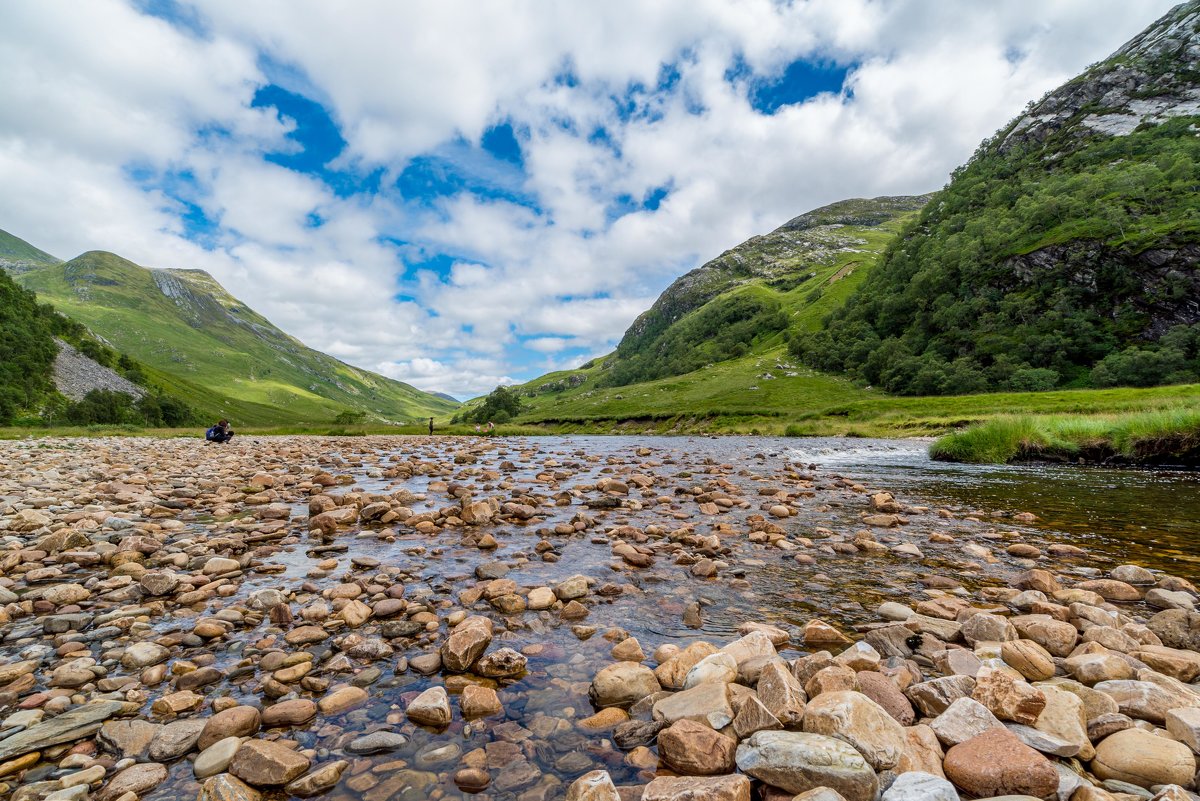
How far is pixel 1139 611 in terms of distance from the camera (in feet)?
22.6

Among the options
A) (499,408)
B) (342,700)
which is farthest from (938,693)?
Result: (499,408)

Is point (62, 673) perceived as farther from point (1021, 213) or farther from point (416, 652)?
point (1021, 213)

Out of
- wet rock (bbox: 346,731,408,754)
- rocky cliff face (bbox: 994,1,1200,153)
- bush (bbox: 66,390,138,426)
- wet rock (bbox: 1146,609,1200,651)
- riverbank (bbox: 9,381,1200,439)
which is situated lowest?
wet rock (bbox: 1146,609,1200,651)

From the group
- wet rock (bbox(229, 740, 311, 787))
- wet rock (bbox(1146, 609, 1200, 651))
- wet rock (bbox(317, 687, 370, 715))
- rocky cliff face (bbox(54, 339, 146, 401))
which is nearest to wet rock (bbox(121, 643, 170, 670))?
wet rock (bbox(317, 687, 370, 715))

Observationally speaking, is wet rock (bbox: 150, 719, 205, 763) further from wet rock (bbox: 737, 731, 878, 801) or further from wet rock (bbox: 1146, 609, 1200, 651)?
wet rock (bbox: 1146, 609, 1200, 651)

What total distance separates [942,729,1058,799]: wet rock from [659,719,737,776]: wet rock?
5.25 feet

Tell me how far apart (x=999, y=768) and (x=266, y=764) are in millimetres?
5461

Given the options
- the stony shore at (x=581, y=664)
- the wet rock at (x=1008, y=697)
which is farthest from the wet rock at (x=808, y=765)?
the wet rock at (x=1008, y=697)

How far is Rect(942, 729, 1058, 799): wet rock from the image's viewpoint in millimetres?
3195

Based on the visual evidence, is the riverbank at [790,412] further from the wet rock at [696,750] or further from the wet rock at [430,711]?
the wet rock at [430,711]

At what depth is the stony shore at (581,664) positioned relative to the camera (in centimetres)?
361

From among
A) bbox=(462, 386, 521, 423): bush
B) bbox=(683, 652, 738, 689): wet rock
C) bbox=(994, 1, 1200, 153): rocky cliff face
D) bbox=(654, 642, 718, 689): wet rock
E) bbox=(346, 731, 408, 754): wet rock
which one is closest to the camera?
bbox=(346, 731, 408, 754): wet rock

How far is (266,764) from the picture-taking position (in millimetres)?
3709

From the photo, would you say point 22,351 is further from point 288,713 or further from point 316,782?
point 316,782
